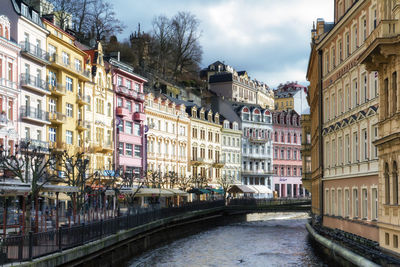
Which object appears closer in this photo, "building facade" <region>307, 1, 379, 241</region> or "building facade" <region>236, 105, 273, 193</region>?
"building facade" <region>307, 1, 379, 241</region>

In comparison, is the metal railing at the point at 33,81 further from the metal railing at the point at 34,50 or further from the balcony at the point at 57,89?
the metal railing at the point at 34,50

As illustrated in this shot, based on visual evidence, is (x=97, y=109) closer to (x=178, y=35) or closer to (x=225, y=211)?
(x=225, y=211)

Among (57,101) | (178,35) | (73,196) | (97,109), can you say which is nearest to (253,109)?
(178,35)

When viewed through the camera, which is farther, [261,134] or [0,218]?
[261,134]

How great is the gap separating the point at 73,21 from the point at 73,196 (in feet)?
189

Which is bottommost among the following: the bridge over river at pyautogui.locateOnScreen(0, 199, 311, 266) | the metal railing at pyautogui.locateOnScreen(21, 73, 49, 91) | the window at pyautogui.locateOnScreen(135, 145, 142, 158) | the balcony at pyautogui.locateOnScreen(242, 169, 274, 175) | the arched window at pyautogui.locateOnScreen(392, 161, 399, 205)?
the bridge over river at pyautogui.locateOnScreen(0, 199, 311, 266)

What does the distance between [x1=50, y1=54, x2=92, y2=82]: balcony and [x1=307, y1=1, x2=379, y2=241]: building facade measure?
23655 mm

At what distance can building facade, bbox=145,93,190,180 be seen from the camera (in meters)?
80.8

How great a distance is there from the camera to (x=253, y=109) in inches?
4498

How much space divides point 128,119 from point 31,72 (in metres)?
21.6

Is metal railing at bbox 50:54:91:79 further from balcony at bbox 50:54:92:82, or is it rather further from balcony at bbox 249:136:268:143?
balcony at bbox 249:136:268:143

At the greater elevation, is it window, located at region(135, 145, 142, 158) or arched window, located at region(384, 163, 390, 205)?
window, located at region(135, 145, 142, 158)

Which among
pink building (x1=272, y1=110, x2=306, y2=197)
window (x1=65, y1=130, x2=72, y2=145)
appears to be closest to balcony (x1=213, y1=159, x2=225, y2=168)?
pink building (x1=272, y1=110, x2=306, y2=197)

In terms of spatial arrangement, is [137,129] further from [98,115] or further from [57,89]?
[57,89]
